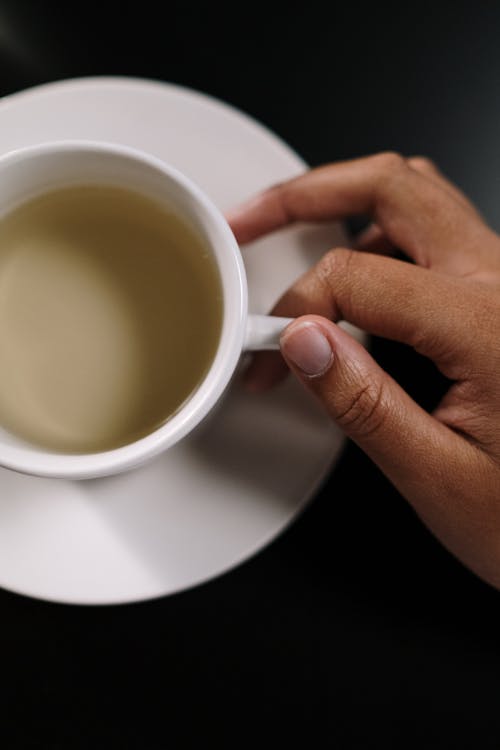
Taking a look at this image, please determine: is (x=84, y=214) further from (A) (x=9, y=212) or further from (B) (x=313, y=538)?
(B) (x=313, y=538)

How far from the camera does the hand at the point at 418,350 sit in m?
0.70

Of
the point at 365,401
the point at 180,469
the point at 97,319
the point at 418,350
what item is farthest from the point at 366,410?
the point at 97,319

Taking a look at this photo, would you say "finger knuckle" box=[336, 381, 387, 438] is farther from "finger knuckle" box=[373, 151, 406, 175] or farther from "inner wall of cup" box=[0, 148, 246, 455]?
"finger knuckle" box=[373, 151, 406, 175]

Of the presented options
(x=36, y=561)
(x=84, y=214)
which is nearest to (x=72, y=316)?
(x=84, y=214)

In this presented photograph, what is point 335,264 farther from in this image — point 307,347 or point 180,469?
point 180,469

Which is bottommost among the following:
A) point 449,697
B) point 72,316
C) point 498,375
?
point 449,697

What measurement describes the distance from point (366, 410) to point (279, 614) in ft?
1.48

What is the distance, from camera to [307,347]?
65 cm

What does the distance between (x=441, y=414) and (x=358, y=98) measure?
1.81ft

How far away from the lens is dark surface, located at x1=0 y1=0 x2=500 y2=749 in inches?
38.8

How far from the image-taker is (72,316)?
81 cm

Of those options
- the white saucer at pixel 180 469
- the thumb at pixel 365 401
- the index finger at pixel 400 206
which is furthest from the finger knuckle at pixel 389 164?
the thumb at pixel 365 401

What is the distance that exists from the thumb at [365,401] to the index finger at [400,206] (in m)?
0.22

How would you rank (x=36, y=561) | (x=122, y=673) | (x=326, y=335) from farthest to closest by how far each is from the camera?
(x=122, y=673) < (x=36, y=561) < (x=326, y=335)
